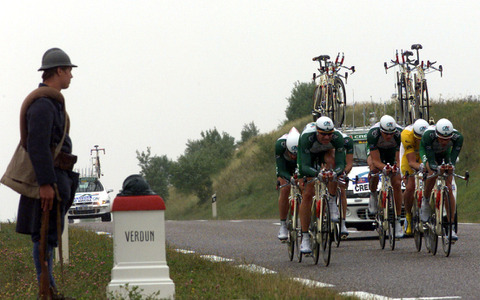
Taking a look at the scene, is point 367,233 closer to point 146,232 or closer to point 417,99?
point 417,99

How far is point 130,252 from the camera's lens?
8.66 m

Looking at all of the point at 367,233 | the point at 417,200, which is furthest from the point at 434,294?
the point at 367,233

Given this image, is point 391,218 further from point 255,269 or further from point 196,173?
point 196,173

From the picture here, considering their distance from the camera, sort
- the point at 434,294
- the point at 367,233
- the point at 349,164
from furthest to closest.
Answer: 1. the point at 367,233
2. the point at 349,164
3. the point at 434,294

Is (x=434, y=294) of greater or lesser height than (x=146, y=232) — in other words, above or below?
below

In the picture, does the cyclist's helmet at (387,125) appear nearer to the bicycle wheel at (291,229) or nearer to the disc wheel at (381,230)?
the disc wheel at (381,230)

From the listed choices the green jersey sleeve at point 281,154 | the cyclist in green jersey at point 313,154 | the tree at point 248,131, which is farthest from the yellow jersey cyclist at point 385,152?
the tree at point 248,131

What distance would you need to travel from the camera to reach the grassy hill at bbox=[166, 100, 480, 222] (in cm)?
3644

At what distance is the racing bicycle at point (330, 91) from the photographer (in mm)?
27094

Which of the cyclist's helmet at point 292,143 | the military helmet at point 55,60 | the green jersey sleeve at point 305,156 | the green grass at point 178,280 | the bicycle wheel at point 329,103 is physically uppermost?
the bicycle wheel at point 329,103

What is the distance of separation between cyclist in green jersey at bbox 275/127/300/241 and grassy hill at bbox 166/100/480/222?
16518 millimetres

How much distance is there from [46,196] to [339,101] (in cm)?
1971

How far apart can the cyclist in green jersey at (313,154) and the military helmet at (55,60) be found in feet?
17.8

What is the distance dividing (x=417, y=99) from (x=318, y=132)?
17.2 m
